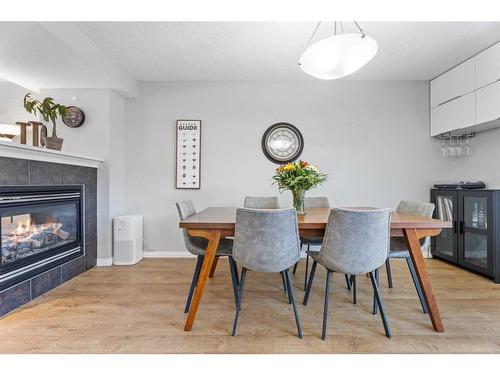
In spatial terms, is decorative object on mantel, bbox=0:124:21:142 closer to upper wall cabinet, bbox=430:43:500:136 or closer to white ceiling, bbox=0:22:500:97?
white ceiling, bbox=0:22:500:97

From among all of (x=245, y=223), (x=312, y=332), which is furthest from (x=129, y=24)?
(x=312, y=332)

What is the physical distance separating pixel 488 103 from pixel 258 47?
2345mm

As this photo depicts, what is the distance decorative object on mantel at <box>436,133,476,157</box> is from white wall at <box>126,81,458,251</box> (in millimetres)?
139

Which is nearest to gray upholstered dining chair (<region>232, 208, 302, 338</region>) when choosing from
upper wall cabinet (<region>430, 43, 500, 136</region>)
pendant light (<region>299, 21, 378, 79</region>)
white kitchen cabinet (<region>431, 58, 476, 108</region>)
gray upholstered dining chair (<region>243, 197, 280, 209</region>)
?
pendant light (<region>299, 21, 378, 79</region>)

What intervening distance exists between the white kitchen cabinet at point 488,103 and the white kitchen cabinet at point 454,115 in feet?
0.19

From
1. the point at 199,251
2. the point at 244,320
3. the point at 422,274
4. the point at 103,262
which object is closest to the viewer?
the point at 422,274

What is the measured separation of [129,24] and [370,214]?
96.6 inches

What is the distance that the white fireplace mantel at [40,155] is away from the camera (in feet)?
6.57

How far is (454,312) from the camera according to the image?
2.07 meters

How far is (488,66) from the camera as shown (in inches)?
109

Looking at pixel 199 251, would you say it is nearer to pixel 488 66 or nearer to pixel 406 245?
pixel 406 245

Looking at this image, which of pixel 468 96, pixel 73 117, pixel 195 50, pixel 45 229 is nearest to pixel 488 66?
pixel 468 96

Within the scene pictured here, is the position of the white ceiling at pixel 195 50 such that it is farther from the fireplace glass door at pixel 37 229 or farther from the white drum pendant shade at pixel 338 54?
the fireplace glass door at pixel 37 229
